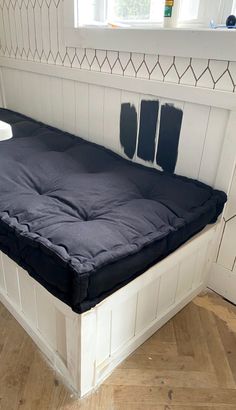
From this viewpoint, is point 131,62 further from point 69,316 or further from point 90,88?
point 69,316

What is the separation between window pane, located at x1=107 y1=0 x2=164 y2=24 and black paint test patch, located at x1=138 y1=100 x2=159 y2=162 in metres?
0.36

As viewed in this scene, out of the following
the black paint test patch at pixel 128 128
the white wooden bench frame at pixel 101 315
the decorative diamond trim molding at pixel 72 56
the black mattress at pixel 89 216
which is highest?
the decorative diamond trim molding at pixel 72 56

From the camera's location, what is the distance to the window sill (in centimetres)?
97

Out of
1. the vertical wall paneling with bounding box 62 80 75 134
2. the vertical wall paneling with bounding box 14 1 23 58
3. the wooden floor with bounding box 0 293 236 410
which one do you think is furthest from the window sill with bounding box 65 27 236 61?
the wooden floor with bounding box 0 293 236 410

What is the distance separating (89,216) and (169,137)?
0.51m

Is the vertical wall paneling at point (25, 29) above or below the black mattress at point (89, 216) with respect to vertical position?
above

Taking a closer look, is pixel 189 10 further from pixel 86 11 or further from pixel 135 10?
pixel 86 11

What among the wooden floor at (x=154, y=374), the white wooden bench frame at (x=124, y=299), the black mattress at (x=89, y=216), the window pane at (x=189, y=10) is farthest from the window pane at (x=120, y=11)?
the wooden floor at (x=154, y=374)

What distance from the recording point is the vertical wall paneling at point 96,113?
1.42m

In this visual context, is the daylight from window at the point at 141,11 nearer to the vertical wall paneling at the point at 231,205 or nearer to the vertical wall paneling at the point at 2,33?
the vertical wall paneling at the point at 231,205

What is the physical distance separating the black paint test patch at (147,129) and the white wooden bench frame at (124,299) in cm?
Answer: 5

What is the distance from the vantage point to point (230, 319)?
1.20m

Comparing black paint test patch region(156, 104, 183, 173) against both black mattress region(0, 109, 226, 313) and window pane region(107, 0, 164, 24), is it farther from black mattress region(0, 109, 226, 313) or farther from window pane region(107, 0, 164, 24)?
window pane region(107, 0, 164, 24)

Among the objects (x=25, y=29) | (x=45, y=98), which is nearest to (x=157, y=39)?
(x=45, y=98)
